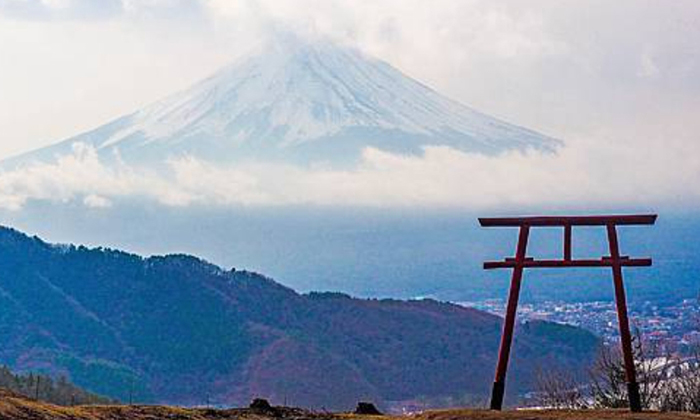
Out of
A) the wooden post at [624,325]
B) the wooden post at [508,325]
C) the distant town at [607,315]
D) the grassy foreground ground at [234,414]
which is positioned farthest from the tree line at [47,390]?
the wooden post at [624,325]

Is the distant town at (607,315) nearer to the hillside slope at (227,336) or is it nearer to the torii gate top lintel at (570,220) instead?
the hillside slope at (227,336)

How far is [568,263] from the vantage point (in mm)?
24016

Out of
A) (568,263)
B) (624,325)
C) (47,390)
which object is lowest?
(624,325)

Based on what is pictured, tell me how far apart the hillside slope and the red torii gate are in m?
76.0

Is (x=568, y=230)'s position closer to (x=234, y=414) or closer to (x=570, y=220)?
(x=570, y=220)

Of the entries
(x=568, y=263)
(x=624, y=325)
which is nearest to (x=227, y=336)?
(x=568, y=263)

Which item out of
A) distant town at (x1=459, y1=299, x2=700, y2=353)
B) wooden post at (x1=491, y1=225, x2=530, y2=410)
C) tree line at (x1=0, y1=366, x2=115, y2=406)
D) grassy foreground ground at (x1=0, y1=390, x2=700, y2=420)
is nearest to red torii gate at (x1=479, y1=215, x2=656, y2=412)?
wooden post at (x1=491, y1=225, x2=530, y2=410)

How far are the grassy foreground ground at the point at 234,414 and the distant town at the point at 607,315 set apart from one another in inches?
2732

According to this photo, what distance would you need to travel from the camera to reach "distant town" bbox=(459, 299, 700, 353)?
106 metres

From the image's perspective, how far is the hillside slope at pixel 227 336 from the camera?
357ft

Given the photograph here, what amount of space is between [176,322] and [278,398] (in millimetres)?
19236

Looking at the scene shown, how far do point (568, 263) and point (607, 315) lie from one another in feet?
383

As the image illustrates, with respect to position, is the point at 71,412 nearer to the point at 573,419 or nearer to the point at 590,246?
the point at 573,419

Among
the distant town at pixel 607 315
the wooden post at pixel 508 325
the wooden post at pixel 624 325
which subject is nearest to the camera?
the wooden post at pixel 624 325
